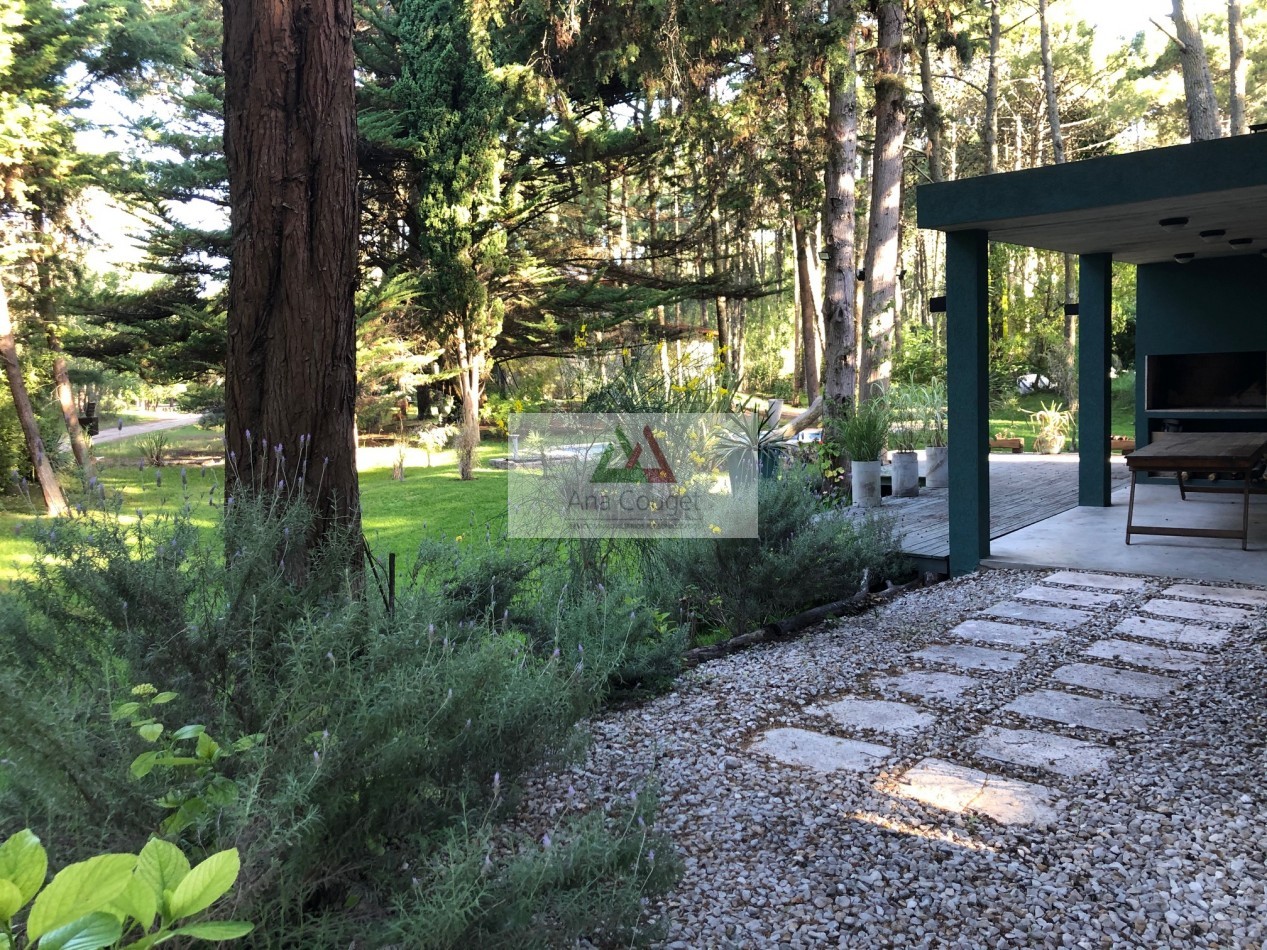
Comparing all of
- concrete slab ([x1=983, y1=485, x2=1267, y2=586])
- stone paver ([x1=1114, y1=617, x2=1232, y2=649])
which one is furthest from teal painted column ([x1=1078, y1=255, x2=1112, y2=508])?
stone paver ([x1=1114, y1=617, x2=1232, y2=649])

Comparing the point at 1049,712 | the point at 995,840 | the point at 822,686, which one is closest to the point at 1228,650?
the point at 1049,712

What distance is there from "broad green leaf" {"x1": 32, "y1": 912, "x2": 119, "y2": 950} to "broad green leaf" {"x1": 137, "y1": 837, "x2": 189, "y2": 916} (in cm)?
13

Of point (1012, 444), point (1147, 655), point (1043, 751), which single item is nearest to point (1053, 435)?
point (1012, 444)

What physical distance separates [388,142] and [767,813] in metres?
14.1

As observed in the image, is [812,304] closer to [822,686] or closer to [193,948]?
[822,686]

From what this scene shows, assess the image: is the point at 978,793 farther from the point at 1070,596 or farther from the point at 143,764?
the point at 1070,596

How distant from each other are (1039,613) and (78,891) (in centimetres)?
483

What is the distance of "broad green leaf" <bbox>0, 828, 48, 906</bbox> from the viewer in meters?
0.65

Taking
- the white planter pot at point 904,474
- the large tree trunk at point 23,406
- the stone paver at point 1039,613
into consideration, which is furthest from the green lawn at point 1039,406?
the large tree trunk at point 23,406

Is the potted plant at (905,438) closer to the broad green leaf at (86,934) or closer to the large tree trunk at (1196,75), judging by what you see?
the large tree trunk at (1196,75)

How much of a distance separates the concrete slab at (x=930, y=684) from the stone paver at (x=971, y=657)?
174 millimetres

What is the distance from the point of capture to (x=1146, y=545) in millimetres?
6113

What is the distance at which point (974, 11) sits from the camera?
35.0 ft

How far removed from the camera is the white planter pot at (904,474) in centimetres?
890
